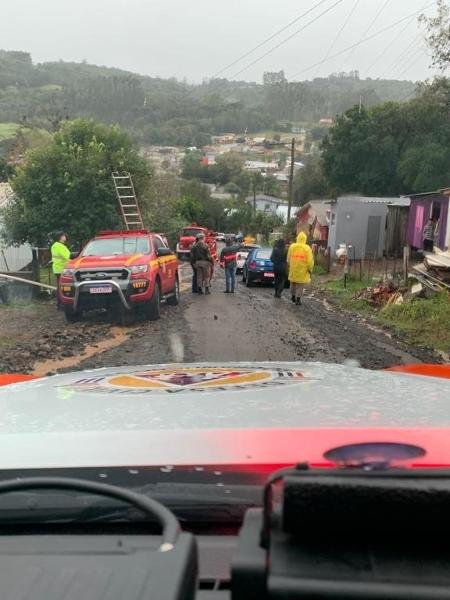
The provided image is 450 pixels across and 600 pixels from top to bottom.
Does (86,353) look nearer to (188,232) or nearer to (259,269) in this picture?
(259,269)

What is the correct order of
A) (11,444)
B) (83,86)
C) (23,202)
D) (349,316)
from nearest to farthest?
(11,444) < (349,316) < (23,202) < (83,86)

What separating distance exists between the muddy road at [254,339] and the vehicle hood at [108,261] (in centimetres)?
126

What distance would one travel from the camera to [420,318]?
14.7 metres

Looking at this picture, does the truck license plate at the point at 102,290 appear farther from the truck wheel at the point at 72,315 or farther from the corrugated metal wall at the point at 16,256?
the corrugated metal wall at the point at 16,256

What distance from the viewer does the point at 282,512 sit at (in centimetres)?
139

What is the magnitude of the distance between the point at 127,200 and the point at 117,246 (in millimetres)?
11351

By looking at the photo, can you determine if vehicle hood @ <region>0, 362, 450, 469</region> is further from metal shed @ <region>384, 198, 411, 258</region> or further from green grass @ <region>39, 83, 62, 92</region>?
green grass @ <region>39, 83, 62, 92</region>

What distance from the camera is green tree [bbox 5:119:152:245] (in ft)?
80.8

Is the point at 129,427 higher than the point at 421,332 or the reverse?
higher

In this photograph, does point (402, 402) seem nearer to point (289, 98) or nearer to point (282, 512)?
point (282, 512)

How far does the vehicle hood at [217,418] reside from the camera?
2.07 m

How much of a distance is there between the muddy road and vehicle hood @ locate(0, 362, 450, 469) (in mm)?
6624

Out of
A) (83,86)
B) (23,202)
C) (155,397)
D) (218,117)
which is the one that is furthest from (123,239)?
(218,117)

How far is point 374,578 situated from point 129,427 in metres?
1.23
